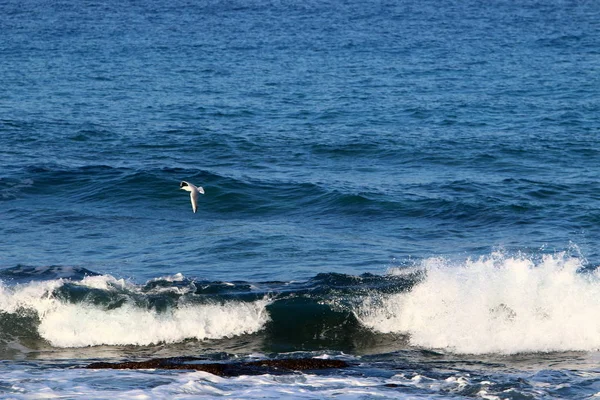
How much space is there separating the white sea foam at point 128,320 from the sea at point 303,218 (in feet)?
0.10

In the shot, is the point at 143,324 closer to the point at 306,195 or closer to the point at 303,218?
the point at 303,218

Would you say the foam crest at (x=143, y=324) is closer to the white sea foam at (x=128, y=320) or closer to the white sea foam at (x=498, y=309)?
the white sea foam at (x=128, y=320)

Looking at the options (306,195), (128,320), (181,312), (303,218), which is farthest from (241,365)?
(306,195)

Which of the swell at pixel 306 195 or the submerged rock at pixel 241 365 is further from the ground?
the swell at pixel 306 195

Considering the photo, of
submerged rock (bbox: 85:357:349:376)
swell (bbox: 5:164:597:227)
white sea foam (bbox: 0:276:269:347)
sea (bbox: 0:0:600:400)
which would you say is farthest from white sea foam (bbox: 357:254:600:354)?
swell (bbox: 5:164:597:227)

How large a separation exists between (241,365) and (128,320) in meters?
2.47

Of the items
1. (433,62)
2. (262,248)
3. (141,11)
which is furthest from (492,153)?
(141,11)

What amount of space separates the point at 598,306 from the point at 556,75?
22.4 m

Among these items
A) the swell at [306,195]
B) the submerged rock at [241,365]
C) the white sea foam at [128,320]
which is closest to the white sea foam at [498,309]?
the white sea foam at [128,320]

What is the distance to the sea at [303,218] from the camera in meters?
12.4

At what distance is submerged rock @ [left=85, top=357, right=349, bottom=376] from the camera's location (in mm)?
11344

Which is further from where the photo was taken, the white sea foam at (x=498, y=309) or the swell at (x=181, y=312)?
the swell at (x=181, y=312)

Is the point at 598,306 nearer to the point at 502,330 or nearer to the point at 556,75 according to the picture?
the point at 502,330

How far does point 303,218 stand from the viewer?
19.2 meters
